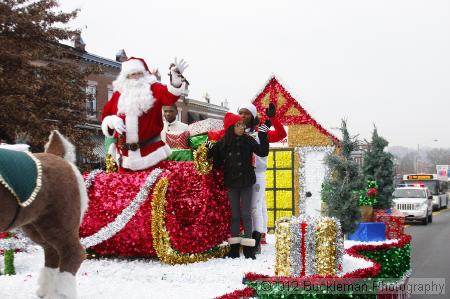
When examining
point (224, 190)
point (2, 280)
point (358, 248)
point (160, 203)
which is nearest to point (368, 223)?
point (358, 248)

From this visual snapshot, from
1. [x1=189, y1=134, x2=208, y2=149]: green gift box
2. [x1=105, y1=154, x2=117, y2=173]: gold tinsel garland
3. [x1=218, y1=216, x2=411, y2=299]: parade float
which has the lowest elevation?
[x1=218, y1=216, x2=411, y2=299]: parade float

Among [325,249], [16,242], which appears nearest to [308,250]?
[325,249]

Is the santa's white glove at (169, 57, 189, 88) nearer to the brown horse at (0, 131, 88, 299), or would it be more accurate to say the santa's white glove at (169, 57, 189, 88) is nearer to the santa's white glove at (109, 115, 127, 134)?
the santa's white glove at (109, 115, 127, 134)

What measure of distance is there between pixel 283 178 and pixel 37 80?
10239mm

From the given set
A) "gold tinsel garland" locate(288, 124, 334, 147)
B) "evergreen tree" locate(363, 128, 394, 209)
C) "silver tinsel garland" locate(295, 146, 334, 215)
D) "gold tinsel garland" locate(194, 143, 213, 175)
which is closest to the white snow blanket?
"gold tinsel garland" locate(194, 143, 213, 175)

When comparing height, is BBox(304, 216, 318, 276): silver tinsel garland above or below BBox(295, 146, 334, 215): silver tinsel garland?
below

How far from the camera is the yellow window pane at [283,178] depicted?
512 inches

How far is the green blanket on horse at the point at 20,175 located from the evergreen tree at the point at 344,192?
12.7 feet

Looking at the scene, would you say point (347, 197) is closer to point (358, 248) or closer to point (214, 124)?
point (358, 248)

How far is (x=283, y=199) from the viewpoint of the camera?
13.0m

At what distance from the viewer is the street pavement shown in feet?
33.1

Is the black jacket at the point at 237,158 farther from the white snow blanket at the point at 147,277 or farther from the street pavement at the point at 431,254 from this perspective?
the street pavement at the point at 431,254

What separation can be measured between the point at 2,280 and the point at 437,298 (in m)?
6.25

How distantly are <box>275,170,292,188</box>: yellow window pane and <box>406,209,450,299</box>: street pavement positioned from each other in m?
3.36
